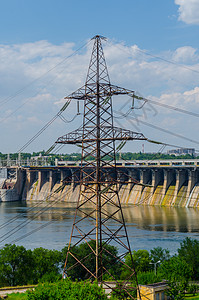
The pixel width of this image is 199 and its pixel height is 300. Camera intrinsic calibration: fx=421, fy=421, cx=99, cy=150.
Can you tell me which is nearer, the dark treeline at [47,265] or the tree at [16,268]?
the dark treeline at [47,265]

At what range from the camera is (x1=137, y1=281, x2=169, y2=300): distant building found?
30672 millimetres

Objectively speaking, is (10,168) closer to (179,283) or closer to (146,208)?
(146,208)

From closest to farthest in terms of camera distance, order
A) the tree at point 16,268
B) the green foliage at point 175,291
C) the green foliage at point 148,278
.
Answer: the green foliage at point 175,291 → the green foliage at point 148,278 → the tree at point 16,268

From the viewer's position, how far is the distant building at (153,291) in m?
30.7

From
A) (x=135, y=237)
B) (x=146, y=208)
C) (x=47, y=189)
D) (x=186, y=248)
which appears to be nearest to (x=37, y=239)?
(x=135, y=237)

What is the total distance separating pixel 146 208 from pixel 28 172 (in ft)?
204

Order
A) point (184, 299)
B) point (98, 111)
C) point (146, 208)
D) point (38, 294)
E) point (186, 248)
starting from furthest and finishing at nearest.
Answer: point (146, 208)
point (186, 248)
point (184, 299)
point (98, 111)
point (38, 294)

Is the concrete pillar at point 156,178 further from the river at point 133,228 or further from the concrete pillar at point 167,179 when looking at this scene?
the river at point 133,228

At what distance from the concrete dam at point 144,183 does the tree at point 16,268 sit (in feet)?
175

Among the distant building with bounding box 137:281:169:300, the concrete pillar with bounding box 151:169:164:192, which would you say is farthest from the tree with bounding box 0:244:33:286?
the concrete pillar with bounding box 151:169:164:192

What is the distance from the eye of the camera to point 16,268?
43344 mm

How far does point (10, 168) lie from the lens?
6511 inches

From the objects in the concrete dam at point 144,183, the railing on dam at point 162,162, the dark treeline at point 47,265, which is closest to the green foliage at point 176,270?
the dark treeline at point 47,265

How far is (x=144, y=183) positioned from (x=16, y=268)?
315 ft
